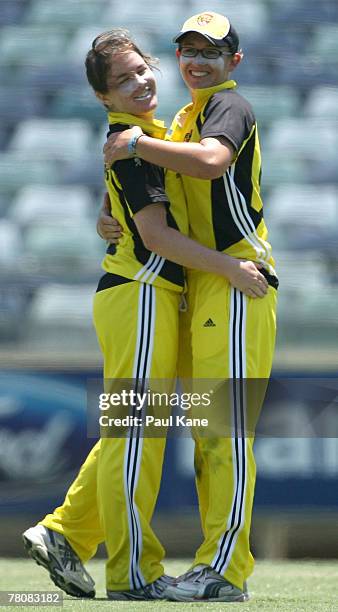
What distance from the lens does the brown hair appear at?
9.13 feet

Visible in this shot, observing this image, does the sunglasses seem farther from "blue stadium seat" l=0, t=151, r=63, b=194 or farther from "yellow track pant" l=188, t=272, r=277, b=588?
"blue stadium seat" l=0, t=151, r=63, b=194

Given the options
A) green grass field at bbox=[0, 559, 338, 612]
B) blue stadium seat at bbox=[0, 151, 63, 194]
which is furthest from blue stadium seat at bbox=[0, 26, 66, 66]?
green grass field at bbox=[0, 559, 338, 612]

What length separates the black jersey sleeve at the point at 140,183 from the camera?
2.71 m

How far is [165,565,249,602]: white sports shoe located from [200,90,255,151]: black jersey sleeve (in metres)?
0.91

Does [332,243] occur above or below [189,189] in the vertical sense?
below

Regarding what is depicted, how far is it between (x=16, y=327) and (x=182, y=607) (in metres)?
2.30

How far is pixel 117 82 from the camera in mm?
2787

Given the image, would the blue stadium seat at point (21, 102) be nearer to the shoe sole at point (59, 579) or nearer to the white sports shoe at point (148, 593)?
the shoe sole at point (59, 579)

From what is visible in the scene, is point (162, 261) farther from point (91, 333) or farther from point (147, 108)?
point (91, 333)

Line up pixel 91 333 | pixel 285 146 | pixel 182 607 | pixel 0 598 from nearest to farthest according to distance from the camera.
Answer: pixel 182 607
pixel 0 598
pixel 91 333
pixel 285 146

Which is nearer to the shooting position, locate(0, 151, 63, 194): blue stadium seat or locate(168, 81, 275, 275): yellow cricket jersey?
locate(168, 81, 275, 275): yellow cricket jersey

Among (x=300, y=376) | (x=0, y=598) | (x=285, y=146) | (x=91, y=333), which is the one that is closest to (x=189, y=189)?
(x=0, y=598)

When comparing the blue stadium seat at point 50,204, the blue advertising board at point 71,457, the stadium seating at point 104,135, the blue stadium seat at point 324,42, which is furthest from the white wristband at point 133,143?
the blue stadium seat at point 324,42

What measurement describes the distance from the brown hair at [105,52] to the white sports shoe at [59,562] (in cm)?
102
